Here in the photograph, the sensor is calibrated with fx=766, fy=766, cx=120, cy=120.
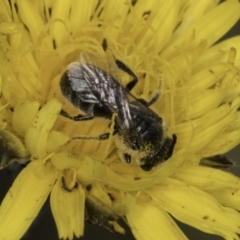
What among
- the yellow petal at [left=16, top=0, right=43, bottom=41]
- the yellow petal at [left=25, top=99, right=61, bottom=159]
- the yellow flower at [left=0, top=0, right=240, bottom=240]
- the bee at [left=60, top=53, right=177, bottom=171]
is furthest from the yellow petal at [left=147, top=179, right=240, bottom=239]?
the yellow petal at [left=16, top=0, right=43, bottom=41]

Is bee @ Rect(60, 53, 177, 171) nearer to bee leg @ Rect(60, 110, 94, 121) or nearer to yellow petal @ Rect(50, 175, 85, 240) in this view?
bee leg @ Rect(60, 110, 94, 121)

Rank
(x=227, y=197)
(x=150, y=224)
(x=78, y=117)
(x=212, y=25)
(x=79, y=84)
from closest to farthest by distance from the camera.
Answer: (x=79, y=84)
(x=78, y=117)
(x=150, y=224)
(x=227, y=197)
(x=212, y=25)

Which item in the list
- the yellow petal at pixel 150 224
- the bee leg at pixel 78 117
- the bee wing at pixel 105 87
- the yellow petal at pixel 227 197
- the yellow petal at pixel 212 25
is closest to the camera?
the bee wing at pixel 105 87

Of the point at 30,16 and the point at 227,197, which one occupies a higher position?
the point at 30,16

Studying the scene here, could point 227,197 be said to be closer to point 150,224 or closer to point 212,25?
point 150,224

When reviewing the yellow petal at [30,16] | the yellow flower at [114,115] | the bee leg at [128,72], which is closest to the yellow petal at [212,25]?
the yellow flower at [114,115]

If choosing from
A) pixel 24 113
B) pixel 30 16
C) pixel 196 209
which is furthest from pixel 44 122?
pixel 196 209

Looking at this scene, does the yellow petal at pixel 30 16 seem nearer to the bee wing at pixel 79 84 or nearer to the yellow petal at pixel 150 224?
the bee wing at pixel 79 84
